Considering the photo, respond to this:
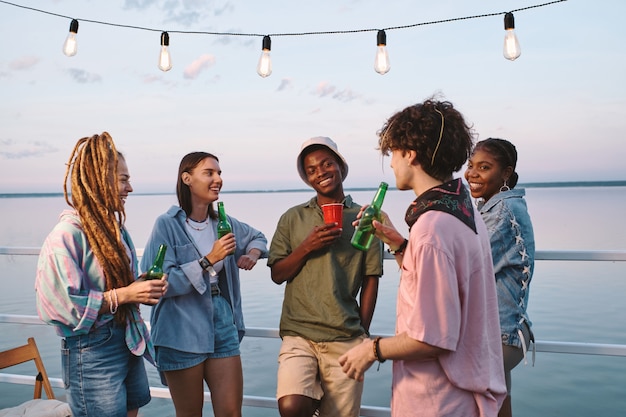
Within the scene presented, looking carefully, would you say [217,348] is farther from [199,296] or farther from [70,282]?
[70,282]

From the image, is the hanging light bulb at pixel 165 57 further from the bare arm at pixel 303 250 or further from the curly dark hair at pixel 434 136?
the curly dark hair at pixel 434 136

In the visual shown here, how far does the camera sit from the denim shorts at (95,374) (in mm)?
2283

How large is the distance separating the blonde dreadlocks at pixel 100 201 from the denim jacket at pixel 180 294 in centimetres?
41

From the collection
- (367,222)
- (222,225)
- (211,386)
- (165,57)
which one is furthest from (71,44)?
(367,222)

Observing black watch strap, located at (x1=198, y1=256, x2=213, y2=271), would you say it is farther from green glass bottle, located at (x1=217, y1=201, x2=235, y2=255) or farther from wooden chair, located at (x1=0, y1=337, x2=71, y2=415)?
wooden chair, located at (x1=0, y1=337, x2=71, y2=415)

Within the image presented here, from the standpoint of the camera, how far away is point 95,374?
2289 millimetres

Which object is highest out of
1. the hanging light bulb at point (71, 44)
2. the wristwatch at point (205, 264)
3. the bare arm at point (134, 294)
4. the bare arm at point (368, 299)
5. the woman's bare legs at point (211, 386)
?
the hanging light bulb at point (71, 44)

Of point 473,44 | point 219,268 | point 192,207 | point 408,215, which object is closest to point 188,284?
point 219,268

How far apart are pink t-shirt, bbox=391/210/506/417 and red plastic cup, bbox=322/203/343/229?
1.00 m

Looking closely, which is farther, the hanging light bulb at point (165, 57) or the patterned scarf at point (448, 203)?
the hanging light bulb at point (165, 57)

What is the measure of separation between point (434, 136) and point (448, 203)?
211mm

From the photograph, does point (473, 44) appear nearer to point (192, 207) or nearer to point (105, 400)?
point (192, 207)

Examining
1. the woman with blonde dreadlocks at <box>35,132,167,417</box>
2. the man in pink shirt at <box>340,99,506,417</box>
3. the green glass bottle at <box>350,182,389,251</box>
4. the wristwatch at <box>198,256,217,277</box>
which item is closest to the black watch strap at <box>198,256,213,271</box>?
the wristwatch at <box>198,256,217,277</box>

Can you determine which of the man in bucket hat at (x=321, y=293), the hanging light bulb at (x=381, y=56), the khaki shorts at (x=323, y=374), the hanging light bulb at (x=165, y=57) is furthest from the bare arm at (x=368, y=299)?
the hanging light bulb at (x=165, y=57)
